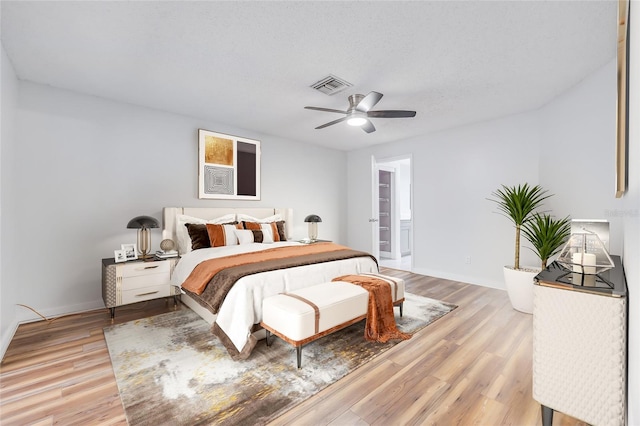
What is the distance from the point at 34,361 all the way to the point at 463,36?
4.31m

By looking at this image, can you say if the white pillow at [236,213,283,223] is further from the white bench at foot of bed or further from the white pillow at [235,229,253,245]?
the white bench at foot of bed

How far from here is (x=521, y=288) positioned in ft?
10.6

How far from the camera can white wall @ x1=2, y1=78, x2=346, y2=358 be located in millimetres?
2965

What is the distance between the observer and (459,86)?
3.12 m

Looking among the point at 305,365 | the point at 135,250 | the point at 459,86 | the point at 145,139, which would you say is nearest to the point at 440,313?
the point at 305,365

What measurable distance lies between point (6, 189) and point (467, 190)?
221 inches

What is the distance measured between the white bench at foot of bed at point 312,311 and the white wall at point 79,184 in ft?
7.91

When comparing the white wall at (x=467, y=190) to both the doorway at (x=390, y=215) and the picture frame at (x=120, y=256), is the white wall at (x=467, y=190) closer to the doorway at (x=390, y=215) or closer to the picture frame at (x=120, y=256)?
the doorway at (x=390, y=215)

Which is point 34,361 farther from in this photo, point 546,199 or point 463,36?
point 546,199

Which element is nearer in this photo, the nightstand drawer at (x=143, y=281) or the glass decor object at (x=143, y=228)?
the nightstand drawer at (x=143, y=281)

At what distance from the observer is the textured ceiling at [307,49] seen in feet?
6.45

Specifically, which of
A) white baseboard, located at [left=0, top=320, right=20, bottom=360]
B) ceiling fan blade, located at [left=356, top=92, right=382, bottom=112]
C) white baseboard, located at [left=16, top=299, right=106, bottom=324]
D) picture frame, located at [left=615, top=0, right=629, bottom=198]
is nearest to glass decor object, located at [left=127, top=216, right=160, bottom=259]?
white baseboard, located at [left=16, top=299, right=106, bottom=324]

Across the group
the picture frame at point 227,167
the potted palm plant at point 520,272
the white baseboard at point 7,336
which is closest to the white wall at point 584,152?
the potted palm plant at point 520,272

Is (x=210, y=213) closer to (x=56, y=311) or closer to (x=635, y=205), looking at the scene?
(x=56, y=311)
